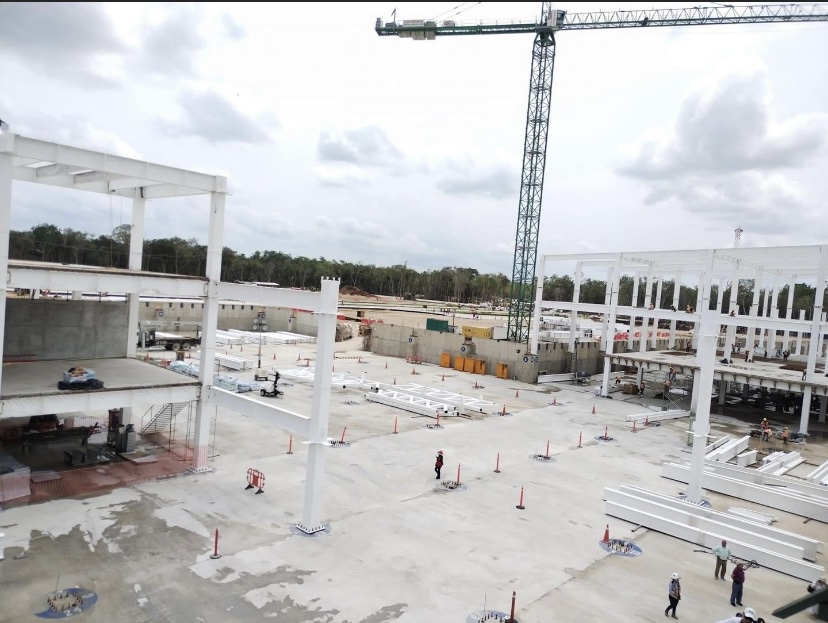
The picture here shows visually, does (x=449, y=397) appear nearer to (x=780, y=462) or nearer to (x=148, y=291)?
(x=780, y=462)

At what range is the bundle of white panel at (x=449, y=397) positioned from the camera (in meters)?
34.4

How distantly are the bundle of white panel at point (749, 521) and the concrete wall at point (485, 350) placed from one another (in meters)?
27.2

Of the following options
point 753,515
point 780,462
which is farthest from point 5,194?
point 780,462

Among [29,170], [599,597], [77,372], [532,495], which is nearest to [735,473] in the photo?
[532,495]

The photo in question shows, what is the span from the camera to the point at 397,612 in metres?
12.3

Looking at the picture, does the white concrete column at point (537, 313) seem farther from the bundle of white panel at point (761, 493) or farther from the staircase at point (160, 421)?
the staircase at point (160, 421)

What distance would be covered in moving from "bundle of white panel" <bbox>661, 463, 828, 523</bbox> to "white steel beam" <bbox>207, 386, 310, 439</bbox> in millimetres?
15564

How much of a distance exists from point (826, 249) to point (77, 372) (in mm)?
38367

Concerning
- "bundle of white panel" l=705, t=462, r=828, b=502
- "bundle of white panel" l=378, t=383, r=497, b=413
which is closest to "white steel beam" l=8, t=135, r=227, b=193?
"bundle of white panel" l=378, t=383, r=497, b=413

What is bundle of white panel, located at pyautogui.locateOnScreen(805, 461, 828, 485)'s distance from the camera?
23500 mm

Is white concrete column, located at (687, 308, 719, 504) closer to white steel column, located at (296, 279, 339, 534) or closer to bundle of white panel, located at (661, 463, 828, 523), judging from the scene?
bundle of white panel, located at (661, 463, 828, 523)

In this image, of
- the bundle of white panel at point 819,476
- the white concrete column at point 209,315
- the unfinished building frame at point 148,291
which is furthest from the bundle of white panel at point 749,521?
the white concrete column at point 209,315

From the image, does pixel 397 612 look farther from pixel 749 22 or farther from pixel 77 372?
pixel 749 22

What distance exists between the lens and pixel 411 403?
1297 inches
